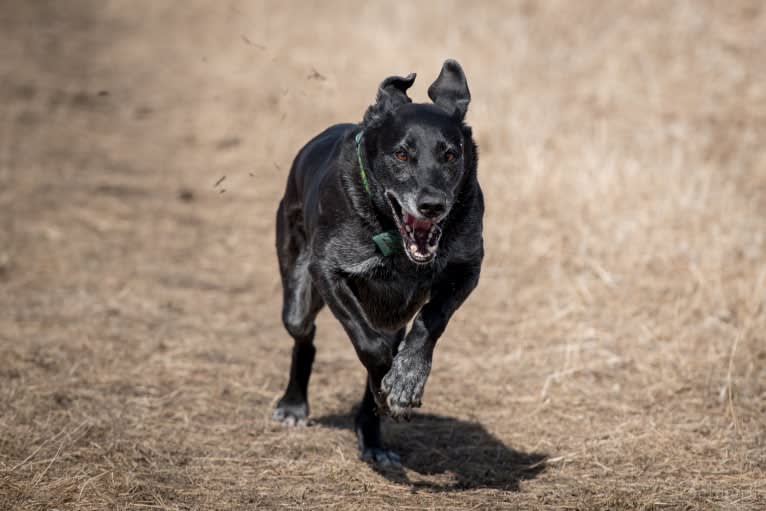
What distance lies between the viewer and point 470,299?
8500 millimetres

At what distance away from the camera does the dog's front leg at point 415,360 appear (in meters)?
4.33

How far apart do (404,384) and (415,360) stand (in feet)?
0.40

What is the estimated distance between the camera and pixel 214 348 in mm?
7328

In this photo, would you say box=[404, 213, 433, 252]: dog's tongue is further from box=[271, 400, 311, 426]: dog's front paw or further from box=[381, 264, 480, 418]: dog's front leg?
box=[271, 400, 311, 426]: dog's front paw

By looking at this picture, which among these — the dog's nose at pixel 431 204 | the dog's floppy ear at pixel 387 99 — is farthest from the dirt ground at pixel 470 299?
the dog's nose at pixel 431 204

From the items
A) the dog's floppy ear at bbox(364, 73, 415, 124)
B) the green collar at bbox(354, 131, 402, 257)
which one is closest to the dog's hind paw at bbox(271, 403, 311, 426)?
the green collar at bbox(354, 131, 402, 257)

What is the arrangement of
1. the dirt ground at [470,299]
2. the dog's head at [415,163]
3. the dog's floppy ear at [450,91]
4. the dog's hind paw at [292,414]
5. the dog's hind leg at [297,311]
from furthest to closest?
1. the dog's hind paw at [292,414]
2. the dog's hind leg at [297,311]
3. the dirt ground at [470,299]
4. the dog's floppy ear at [450,91]
5. the dog's head at [415,163]

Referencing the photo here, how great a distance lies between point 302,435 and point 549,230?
14.3 feet

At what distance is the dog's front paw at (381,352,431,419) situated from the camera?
4328 mm

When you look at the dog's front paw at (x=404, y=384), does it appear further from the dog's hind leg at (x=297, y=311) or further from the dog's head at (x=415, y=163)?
the dog's hind leg at (x=297, y=311)

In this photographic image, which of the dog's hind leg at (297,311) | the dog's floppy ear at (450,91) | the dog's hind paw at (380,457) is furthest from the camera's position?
the dog's hind leg at (297,311)

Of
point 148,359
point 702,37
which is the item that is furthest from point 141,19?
point 148,359


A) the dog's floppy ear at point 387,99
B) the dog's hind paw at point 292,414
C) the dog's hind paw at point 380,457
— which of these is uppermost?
the dog's floppy ear at point 387,99

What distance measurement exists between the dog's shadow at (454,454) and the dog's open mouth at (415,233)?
47.8 inches
